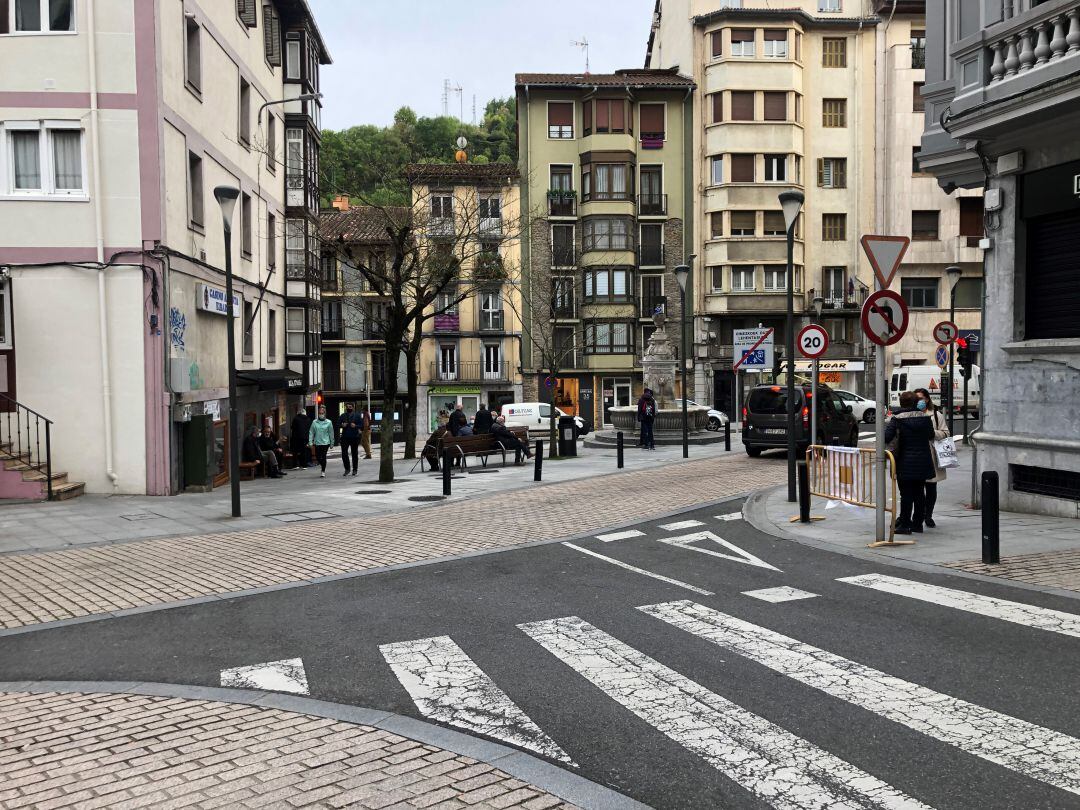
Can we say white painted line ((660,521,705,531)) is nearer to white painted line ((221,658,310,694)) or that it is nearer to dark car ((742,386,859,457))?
white painted line ((221,658,310,694))

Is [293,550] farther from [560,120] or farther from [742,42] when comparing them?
[742,42]

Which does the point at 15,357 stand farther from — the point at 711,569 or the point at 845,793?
the point at 845,793

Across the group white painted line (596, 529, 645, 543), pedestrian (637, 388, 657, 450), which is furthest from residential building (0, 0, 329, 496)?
pedestrian (637, 388, 657, 450)

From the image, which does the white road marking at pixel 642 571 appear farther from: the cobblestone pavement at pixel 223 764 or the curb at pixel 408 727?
the cobblestone pavement at pixel 223 764

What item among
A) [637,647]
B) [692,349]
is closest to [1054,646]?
[637,647]

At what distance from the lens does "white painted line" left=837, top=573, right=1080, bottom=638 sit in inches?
265

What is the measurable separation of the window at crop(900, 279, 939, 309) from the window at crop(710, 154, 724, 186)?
36.7ft

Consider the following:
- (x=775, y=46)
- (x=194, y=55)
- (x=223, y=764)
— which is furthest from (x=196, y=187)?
(x=775, y=46)

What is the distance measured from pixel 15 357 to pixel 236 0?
36.9 ft

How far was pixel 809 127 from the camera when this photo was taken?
166ft

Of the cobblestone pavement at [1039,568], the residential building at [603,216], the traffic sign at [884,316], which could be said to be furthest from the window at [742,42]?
the cobblestone pavement at [1039,568]

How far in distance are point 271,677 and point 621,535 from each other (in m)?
6.41

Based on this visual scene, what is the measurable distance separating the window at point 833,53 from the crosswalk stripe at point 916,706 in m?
50.1

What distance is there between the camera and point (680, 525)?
1248 centimetres
